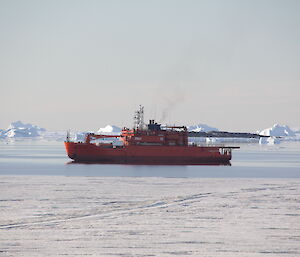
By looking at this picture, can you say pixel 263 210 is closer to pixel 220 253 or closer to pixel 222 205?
pixel 222 205

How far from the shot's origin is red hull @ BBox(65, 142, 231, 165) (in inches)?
2163

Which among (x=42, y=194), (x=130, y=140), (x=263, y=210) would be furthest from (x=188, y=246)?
(x=130, y=140)

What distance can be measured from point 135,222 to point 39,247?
390 centimetres

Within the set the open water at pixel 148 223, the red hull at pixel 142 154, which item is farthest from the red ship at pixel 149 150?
the open water at pixel 148 223

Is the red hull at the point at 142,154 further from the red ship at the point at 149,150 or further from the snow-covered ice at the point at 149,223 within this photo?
Answer: the snow-covered ice at the point at 149,223

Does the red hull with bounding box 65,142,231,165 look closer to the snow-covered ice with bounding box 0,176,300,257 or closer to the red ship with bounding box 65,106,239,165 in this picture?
the red ship with bounding box 65,106,239,165

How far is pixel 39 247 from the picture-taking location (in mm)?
12742

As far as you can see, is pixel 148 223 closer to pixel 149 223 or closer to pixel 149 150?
pixel 149 223

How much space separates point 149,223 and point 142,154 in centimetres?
3905

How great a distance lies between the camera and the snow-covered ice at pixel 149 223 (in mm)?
12688

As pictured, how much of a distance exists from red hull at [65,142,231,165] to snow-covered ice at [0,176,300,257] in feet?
98.2

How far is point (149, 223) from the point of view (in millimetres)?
15867

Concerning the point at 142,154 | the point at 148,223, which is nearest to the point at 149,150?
the point at 142,154

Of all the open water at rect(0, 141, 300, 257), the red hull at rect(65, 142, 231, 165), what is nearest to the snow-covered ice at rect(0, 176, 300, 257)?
the open water at rect(0, 141, 300, 257)
